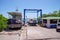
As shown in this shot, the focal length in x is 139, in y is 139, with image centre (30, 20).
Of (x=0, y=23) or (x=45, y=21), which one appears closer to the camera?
(x=0, y=23)

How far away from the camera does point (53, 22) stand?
34406 mm

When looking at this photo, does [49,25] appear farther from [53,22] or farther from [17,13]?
[17,13]

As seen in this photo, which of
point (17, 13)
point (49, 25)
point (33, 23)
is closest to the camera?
point (17, 13)

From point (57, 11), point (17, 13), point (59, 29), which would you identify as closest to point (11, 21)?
point (17, 13)

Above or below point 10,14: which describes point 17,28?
below

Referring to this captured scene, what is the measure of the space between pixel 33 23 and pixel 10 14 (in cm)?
1464

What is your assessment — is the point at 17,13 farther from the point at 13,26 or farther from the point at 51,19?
the point at 51,19

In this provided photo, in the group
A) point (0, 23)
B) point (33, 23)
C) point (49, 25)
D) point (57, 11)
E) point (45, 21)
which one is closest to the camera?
point (0, 23)

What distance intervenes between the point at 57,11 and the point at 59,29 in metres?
38.0

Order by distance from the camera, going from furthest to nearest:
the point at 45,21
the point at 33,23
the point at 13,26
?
the point at 33,23 < the point at 45,21 < the point at 13,26

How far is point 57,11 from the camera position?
58688 mm

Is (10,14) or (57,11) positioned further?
(57,11)

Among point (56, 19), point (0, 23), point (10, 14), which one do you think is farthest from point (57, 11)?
point (0, 23)

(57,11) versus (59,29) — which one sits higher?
(57,11)
